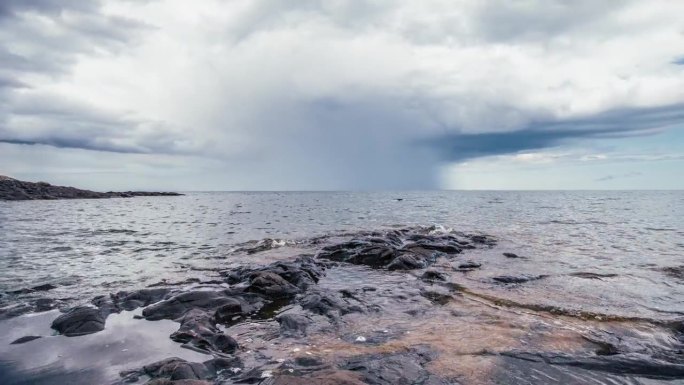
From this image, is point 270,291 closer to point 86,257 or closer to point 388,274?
point 388,274

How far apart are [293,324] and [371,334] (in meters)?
2.03

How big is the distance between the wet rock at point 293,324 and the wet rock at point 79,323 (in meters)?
4.47

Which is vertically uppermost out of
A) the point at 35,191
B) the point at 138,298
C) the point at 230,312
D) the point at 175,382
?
the point at 35,191

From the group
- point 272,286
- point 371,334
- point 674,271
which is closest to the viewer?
point 371,334

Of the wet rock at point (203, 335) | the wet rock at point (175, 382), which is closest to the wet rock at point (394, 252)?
the wet rock at point (203, 335)

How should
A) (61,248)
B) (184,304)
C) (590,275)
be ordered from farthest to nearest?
1. (61,248)
2. (590,275)
3. (184,304)

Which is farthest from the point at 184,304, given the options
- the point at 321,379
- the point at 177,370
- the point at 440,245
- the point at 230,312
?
the point at 440,245

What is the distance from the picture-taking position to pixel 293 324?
10.1 meters

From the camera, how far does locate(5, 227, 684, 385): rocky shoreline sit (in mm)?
7199

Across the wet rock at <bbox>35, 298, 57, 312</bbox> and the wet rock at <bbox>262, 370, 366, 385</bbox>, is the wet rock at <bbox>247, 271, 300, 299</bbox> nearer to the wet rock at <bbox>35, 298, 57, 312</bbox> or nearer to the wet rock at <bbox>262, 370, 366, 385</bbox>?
the wet rock at <bbox>35, 298, 57, 312</bbox>

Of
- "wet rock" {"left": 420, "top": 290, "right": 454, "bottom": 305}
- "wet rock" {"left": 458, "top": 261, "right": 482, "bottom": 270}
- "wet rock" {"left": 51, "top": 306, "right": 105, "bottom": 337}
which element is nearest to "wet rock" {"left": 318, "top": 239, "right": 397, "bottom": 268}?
"wet rock" {"left": 458, "top": 261, "right": 482, "bottom": 270}

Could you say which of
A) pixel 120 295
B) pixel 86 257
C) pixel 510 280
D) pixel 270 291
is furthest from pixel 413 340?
pixel 86 257

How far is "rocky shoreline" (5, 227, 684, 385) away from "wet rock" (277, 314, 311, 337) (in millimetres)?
27

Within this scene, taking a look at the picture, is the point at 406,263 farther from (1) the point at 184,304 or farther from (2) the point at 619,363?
(2) the point at 619,363
